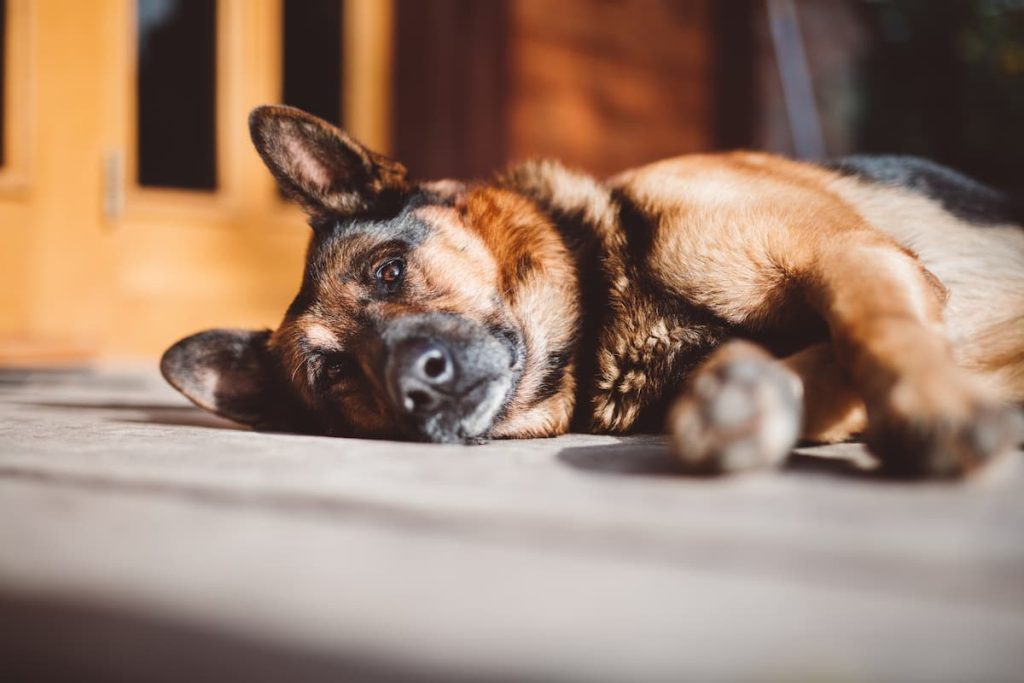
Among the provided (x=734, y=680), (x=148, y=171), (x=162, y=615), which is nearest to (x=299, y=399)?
(x=162, y=615)

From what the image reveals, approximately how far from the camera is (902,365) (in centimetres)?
104

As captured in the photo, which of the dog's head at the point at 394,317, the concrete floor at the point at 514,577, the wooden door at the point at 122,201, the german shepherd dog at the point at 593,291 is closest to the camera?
the concrete floor at the point at 514,577

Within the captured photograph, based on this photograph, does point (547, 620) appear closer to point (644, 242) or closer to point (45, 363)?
point (644, 242)

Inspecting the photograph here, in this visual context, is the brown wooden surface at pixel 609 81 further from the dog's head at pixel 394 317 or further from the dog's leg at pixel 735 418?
the dog's leg at pixel 735 418

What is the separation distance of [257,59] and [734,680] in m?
4.42

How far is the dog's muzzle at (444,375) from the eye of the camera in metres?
1.50

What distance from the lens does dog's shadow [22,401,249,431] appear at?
6.56 ft

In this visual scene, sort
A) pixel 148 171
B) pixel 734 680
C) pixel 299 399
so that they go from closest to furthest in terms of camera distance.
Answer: pixel 734 680
pixel 299 399
pixel 148 171

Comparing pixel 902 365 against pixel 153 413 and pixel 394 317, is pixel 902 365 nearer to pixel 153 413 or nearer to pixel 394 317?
pixel 394 317

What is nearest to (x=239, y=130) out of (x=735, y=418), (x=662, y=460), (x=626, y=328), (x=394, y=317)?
(x=394, y=317)

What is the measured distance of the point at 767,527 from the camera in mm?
833

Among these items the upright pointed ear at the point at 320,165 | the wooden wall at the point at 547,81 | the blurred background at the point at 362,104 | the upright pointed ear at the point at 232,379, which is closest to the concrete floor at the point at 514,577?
the upright pointed ear at the point at 232,379

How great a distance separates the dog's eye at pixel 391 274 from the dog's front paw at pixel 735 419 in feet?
3.02

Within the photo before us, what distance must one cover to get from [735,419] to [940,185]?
1478 millimetres
